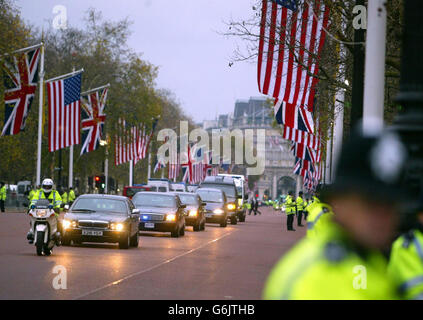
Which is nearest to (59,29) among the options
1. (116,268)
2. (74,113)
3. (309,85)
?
(74,113)

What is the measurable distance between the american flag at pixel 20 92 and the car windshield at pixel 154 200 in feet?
30.4

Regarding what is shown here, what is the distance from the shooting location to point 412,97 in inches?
155

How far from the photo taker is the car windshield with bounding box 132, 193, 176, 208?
107 feet

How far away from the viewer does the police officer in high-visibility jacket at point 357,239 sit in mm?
2705

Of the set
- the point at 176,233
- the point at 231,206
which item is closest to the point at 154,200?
the point at 176,233

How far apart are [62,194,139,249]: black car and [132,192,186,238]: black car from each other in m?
6.82

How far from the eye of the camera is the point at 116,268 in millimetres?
17688

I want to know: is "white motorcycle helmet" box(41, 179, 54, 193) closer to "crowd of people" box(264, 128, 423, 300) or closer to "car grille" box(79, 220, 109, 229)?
"car grille" box(79, 220, 109, 229)

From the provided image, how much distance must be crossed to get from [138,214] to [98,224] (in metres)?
1.86

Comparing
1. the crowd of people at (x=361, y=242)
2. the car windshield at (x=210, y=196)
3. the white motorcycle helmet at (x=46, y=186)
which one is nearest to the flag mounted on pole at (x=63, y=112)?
the car windshield at (x=210, y=196)

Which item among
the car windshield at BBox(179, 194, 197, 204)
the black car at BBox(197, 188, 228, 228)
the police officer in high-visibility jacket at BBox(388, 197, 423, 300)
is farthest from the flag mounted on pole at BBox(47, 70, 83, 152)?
the police officer in high-visibility jacket at BBox(388, 197, 423, 300)
